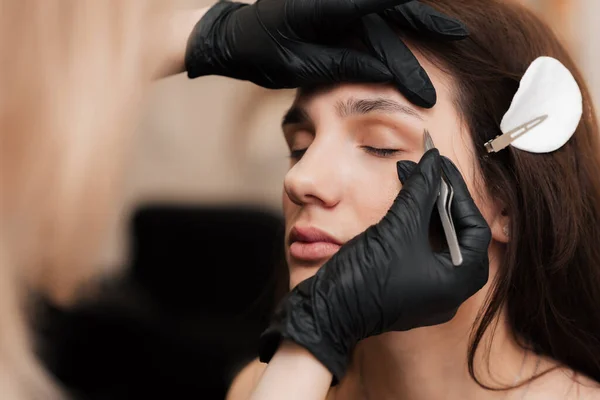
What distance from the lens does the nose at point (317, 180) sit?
1177 millimetres

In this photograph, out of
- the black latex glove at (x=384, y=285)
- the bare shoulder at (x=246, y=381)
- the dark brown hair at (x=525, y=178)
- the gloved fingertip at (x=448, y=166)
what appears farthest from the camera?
the bare shoulder at (x=246, y=381)

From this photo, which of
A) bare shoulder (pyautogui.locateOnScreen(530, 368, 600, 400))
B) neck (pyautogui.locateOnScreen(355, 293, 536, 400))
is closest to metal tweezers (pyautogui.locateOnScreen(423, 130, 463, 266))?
neck (pyautogui.locateOnScreen(355, 293, 536, 400))

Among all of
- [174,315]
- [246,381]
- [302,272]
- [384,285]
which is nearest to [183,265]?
[174,315]

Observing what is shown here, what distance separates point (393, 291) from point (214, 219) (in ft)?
4.84

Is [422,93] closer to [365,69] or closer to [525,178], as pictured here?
[365,69]

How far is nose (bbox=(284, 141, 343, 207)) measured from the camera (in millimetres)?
1177

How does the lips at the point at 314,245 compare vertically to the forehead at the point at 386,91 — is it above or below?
below

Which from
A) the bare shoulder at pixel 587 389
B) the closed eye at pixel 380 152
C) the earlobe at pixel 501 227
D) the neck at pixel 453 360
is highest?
the closed eye at pixel 380 152

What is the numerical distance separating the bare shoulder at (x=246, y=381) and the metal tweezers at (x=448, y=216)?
2.38 feet

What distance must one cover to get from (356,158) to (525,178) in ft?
1.02

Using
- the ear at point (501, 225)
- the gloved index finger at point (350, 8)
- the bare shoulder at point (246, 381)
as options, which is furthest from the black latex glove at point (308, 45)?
the bare shoulder at point (246, 381)

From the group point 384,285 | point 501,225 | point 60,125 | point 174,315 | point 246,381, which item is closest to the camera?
point 60,125

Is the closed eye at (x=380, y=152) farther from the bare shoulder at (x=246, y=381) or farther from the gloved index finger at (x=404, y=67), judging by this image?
the bare shoulder at (x=246, y=381)

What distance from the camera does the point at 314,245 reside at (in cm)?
119
